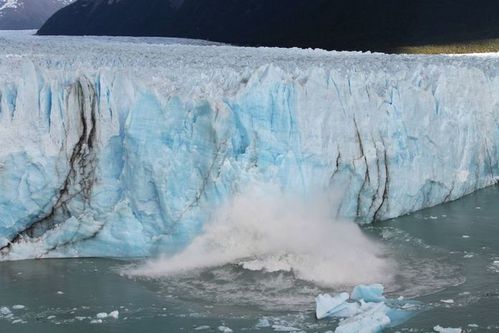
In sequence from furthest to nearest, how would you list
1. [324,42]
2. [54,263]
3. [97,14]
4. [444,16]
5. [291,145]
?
1. [97,14]
2. [324,42]
3. [444,16]
4. [291,145]
5. [54,263]

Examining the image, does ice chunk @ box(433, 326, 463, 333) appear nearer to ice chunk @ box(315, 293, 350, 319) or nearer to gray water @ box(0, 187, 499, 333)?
gray water @ box(0, 187, 499, 333)

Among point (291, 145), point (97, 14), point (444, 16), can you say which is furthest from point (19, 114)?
point (97, 14)

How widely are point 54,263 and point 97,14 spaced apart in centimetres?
4719

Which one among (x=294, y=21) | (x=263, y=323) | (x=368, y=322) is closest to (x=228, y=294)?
(x=263, y=323)

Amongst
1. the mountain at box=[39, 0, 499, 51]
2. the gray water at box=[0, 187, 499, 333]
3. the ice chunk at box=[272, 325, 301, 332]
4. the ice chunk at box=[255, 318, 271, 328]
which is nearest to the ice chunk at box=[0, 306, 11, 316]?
the gray water at box=[0, 187, 499, 333]

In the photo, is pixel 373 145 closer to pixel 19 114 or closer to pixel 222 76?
pixel 222 76

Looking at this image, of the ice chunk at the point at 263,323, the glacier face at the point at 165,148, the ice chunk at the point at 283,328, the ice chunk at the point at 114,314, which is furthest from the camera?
the glacier face at the point at 165,148

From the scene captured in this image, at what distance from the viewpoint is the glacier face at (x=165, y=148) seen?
8.49 meters

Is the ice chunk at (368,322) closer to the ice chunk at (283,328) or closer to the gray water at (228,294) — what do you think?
the gray water at (228,294)

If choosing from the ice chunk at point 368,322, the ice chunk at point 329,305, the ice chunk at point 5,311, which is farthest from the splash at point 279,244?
the ice chunk at point 5,311

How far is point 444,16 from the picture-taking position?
103 ft

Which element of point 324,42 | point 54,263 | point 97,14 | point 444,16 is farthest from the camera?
point 97,14

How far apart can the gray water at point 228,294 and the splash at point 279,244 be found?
0.23 metres

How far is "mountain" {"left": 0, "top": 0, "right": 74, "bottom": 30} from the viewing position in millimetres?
94031
